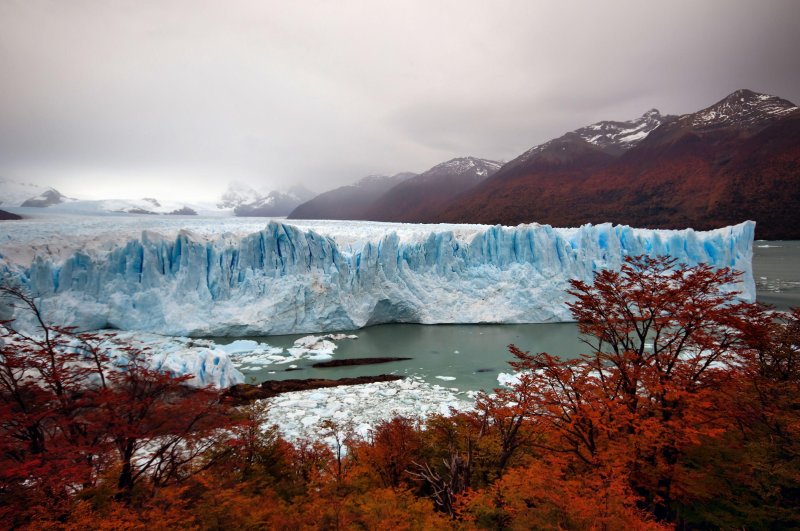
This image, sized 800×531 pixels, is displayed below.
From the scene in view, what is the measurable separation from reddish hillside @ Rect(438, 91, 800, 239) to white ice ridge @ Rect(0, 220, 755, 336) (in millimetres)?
34899

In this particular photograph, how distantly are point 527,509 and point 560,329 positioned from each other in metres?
15.2

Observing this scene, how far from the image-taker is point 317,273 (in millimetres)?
18312

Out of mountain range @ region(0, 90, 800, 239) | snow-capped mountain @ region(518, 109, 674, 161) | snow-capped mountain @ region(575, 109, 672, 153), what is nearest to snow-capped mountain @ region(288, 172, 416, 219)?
mountain range @ region(0, 90, 800, 239)

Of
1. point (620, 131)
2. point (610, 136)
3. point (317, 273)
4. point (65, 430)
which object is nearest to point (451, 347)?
point (317, 273)

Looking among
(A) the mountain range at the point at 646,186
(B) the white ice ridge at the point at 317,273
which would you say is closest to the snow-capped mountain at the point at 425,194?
(A) the mountain range at the point at 646,186

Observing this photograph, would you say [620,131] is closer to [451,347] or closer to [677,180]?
[677,180]

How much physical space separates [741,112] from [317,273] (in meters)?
83.6

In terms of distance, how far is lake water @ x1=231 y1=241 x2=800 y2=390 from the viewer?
12.8m

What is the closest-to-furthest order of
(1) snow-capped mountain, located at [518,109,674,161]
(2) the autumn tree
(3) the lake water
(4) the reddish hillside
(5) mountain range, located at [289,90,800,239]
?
(2) the autumn tree, (3) the lake water, (4) the reddish hillside, (5) mountain range, located at [289,90,800,239], (1) snow-capped mountain, located at [518,109,674,161]

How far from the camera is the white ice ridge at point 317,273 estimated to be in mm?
15969

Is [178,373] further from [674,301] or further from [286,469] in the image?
[674,301]

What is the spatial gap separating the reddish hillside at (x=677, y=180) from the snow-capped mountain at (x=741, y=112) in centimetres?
14

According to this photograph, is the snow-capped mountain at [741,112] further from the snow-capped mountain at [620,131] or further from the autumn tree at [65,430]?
the autumn tree at [65,430]

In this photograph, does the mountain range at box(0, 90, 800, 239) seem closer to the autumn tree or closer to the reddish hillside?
the reddish hillside
